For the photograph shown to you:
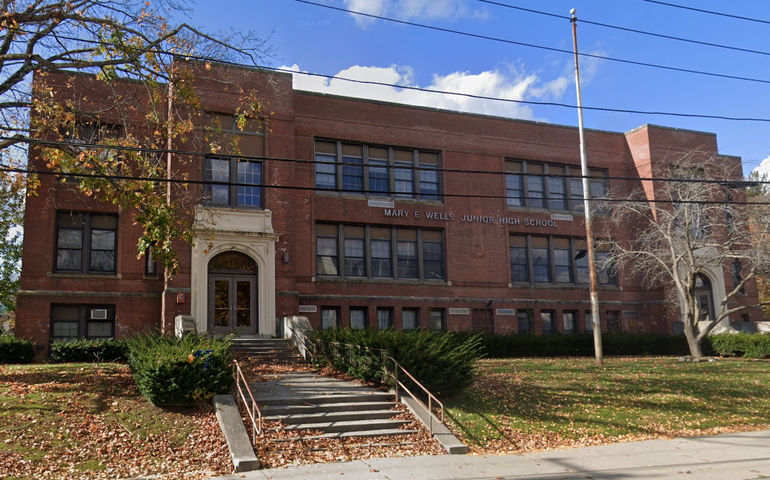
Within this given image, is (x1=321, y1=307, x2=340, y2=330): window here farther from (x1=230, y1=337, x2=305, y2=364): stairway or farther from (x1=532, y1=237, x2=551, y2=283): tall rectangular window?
(x1=532, y1=237, x2=551, y2=283): tall rectangular window

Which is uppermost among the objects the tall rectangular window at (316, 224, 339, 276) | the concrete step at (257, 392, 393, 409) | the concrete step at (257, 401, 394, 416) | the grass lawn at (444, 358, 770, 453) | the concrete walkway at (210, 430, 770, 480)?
the tall rectangular window at (316, 224, 339, 276)

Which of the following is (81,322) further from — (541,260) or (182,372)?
(541,260)

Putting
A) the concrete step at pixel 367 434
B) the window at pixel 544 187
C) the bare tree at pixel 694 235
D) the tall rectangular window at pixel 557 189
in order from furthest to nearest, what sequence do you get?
the tall rectangular window at pixel 557 189 → the window at pixel 544 187 → the bare tree at pixel 694 235 → the concrete step at pixel 367 434

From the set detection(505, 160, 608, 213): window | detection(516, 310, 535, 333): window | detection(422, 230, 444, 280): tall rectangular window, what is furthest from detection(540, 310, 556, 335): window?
detection(422, 230, 444, 280): tall rectangular window

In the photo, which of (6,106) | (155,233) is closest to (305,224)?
(155,233)

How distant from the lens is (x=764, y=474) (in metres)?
10.9

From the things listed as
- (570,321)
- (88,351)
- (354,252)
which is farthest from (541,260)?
(88,351)

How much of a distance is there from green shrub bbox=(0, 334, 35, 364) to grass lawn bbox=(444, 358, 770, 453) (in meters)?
14.4

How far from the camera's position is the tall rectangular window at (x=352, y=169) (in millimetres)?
28250

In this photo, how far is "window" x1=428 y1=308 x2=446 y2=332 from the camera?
94.7ft

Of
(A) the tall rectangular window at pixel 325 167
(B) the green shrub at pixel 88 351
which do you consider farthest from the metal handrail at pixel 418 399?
(A) the tall rectangular window at pixel 325 167

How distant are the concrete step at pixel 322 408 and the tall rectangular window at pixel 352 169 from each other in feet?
→ 48.9

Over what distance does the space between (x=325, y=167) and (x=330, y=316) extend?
6.57 meters

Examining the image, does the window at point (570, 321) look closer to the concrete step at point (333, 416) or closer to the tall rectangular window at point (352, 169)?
the tall rectangular window at point (352, 169)
